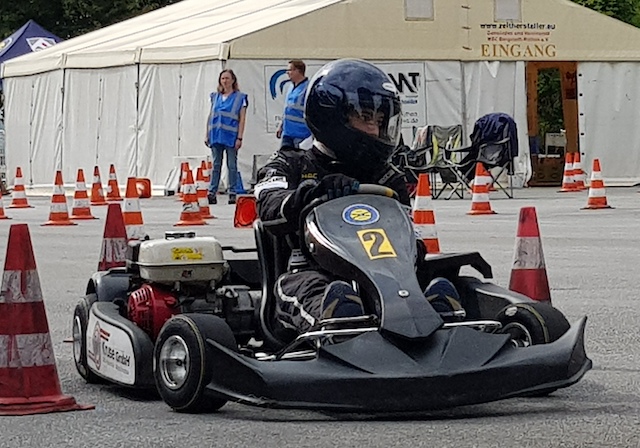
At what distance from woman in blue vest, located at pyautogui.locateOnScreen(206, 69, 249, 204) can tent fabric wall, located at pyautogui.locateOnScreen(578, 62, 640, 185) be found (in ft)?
27.6

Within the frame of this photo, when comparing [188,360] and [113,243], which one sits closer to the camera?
[188,360]

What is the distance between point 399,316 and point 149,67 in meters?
22.1

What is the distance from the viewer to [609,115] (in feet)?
93.0

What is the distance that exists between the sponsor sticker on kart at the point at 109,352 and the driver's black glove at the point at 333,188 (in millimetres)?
930

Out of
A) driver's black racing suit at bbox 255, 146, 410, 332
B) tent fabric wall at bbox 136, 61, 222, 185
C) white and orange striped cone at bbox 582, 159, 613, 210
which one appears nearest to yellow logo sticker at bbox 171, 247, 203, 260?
driver's black racing suit at bbox 255, 146, 410, 332

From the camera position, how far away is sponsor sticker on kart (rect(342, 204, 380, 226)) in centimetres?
601

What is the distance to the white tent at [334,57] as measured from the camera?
26.3 meters

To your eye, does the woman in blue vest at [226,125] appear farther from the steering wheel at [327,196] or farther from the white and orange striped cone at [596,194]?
the steering wheel at [327,196]

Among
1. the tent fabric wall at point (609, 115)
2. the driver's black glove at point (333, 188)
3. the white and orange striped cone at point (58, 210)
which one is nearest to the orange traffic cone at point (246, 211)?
the driver's black glove at point (333, 188)

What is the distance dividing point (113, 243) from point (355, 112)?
2.53 meters

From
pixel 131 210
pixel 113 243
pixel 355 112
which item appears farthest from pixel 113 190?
pixel 355 112

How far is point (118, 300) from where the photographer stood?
6.73 m

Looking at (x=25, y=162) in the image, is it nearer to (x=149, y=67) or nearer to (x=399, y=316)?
(x=149, y=67)

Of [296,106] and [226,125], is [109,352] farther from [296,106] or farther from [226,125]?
[226,125]
